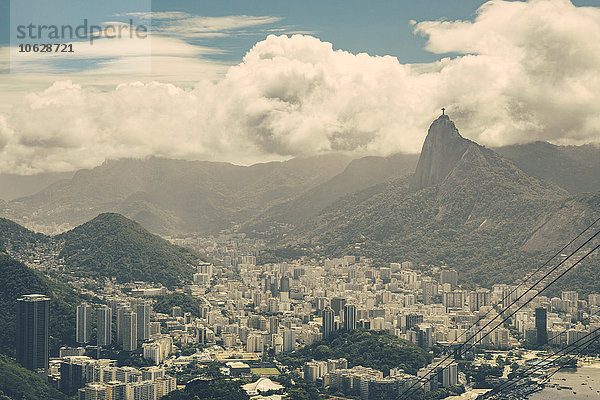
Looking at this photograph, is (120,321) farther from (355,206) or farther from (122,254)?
(355,206)

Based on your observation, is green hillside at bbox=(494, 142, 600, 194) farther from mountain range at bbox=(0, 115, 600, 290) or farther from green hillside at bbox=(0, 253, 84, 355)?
green hillside at bbox=(0, 253, 84, 355)

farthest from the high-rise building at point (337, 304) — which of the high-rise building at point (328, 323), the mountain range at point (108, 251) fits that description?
the mountain range at point (108, 251)

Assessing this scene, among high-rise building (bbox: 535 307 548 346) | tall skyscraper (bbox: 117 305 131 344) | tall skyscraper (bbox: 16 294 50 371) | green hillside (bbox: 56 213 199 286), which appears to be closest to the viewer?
tall skyscraper (bbox: 16 294 50 371)

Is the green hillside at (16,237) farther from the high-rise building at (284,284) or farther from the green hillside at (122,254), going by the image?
the high-rise building at (284,284)

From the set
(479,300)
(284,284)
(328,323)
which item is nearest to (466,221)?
(284,284)

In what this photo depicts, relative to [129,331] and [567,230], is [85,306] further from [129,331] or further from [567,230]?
[567,230]

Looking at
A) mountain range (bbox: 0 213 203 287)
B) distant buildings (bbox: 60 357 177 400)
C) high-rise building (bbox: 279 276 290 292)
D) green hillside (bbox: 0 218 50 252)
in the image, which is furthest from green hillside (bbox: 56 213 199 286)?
distant buildings (bbox: 60 357 177 400)

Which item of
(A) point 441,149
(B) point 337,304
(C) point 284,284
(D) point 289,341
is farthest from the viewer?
(A) point 441,149
